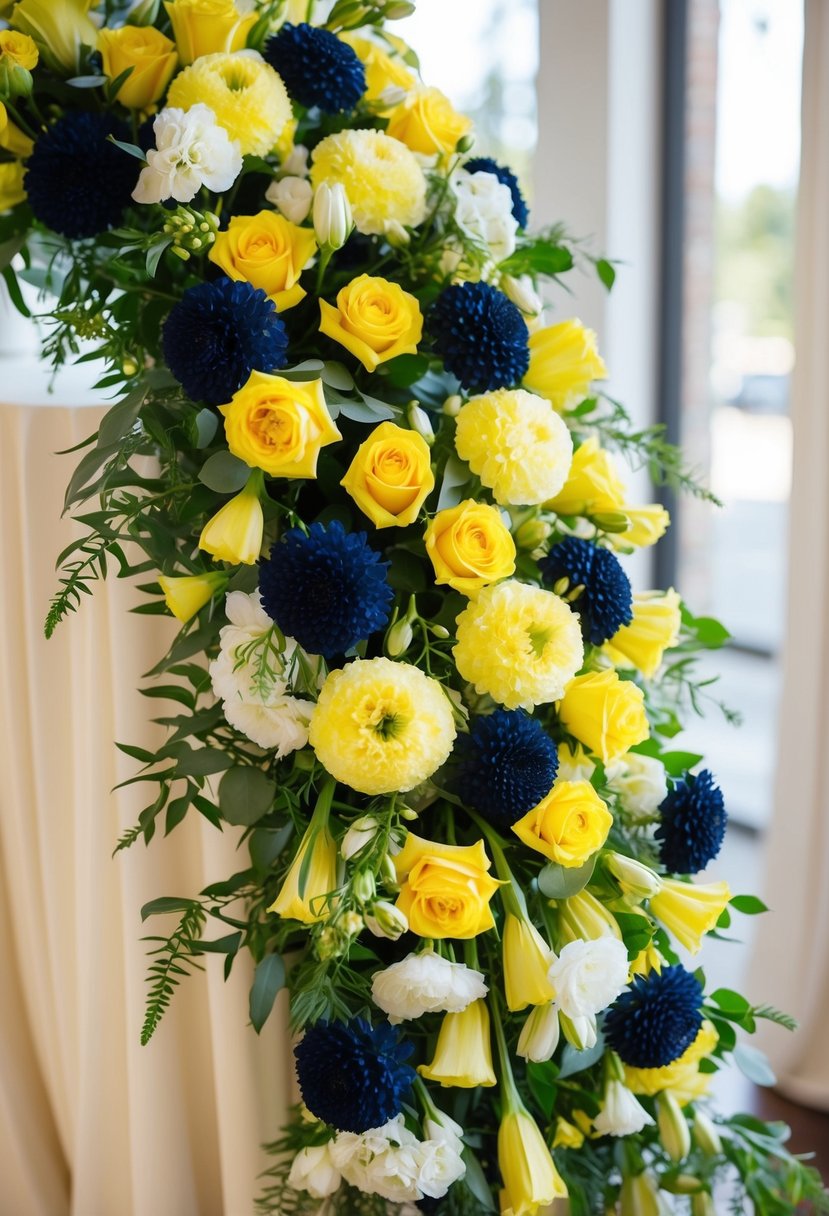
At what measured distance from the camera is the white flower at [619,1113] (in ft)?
3.18

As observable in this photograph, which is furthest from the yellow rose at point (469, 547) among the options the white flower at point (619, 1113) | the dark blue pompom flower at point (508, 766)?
the white flower at point (619, 1113)

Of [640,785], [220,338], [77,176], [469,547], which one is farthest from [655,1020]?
[77,176]

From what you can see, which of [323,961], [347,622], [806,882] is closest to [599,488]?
[347,622]

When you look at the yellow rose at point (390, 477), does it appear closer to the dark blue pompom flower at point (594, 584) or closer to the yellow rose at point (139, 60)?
the dark blue pompom flower at point (594, 584)

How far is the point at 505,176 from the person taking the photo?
1.08 metres

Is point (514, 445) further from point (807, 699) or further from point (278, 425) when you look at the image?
point (807, 699)

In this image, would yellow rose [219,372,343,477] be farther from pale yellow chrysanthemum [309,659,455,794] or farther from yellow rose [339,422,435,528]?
pale yellow chrysanthemum [309,659,455,794]

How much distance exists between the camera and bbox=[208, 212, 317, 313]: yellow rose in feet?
2.95

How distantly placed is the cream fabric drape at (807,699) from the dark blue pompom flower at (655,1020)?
850 millimetres

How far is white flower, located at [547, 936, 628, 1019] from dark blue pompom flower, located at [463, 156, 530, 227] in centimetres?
71

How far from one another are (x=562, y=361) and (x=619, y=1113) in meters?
0.70

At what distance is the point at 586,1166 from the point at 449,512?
68cm

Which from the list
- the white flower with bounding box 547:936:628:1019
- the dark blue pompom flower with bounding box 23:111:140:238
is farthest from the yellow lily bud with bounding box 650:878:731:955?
the dark blue pompom flower with bounding box 23:111:140:238

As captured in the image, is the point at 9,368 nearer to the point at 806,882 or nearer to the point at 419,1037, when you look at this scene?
the point at 419,1037
